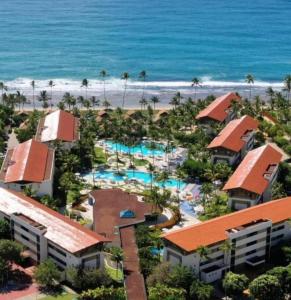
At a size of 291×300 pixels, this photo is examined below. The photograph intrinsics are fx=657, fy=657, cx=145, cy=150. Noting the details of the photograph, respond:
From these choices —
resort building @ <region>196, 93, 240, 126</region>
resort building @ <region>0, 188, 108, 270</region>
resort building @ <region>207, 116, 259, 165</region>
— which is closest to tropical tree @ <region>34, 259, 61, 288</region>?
resort building @ <region>0, 188, 108, 270</region>

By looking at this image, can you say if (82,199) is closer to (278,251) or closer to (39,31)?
(278,251)

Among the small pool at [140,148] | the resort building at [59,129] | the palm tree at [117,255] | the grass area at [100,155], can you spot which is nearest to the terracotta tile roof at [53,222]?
the palm tree at [117,255]

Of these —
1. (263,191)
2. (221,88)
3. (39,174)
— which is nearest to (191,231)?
(263,191)

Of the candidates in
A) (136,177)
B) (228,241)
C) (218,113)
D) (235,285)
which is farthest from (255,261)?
(218,113)

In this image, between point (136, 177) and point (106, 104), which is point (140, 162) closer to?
point (136, 177)

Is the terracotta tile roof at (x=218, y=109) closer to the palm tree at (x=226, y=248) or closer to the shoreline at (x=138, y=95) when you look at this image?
the shoreline at (x=138, y=95)

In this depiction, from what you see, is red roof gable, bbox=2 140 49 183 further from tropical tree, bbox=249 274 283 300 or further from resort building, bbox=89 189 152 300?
tropical tree, bbox=249 274 283 300
